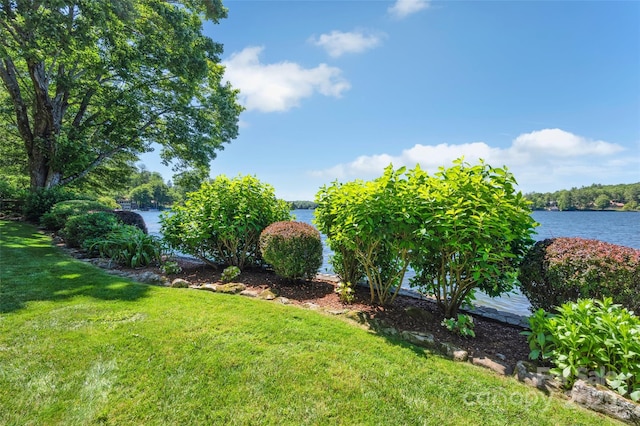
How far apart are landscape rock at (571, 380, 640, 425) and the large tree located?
12442 millimetres

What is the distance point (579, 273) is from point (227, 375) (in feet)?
12.2

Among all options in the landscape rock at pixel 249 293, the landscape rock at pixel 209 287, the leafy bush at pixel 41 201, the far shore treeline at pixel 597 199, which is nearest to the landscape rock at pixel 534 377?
the landscape rock at pixel 249 293

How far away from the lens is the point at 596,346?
8.20 ft

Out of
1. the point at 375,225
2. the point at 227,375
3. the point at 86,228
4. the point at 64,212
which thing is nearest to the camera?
the point at 227,375

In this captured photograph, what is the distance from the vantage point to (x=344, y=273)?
4.93 metres

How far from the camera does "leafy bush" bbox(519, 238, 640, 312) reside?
9.71 feet

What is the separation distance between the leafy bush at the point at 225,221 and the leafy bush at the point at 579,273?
4.55 metres

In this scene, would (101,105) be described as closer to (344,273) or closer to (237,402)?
(344,273)

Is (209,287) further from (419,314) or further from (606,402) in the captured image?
(606,402)

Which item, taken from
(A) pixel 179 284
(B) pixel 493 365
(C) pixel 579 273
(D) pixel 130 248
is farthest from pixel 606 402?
(D) pixel 130 248

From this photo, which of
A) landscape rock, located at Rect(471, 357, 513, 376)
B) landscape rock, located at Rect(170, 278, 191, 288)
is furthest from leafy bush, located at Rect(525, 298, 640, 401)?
landscape rock, located at Rect(170, 278, 191, 288)

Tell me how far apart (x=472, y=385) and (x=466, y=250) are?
1.44m

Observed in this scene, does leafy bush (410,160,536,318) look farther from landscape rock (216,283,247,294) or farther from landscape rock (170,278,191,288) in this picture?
landscape rock (170,278,191,288)

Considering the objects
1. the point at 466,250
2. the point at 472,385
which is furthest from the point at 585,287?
the point at 472,385
